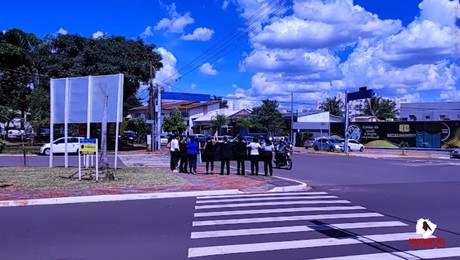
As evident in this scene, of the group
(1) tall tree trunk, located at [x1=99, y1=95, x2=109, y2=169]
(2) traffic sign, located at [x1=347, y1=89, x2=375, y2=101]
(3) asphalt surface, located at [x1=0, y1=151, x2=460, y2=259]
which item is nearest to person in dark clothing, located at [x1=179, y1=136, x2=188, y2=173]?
(1) tall tree trunk, located at [x1=99, y1=95, x2=109, y2=169]

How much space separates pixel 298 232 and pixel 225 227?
1.36 m

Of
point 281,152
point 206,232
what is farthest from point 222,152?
point 206,232

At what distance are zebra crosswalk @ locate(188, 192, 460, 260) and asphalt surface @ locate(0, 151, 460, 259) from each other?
16 mm

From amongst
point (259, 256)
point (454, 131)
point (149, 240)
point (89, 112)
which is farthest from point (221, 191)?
point (454, 131)

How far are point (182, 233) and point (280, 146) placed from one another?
17.5 metres

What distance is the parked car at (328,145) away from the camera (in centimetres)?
4951

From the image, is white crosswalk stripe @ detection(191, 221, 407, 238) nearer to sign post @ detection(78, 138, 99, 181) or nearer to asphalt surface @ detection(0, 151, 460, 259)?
asphalt surface @ detection(0, 151, 460, 259)

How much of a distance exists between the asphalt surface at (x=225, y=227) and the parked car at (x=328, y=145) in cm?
3668

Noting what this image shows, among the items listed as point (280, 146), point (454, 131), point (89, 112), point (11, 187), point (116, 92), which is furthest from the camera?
point (454, 131)

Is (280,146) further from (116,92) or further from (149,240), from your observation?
→ (149,240)

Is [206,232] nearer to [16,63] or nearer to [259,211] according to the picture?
[259,211]

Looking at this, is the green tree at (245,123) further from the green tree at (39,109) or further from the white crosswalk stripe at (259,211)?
the white crosswalk stripe at (259,211)

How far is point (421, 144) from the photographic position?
2291 inches

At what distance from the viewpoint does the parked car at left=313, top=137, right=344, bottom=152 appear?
49.5 meters
